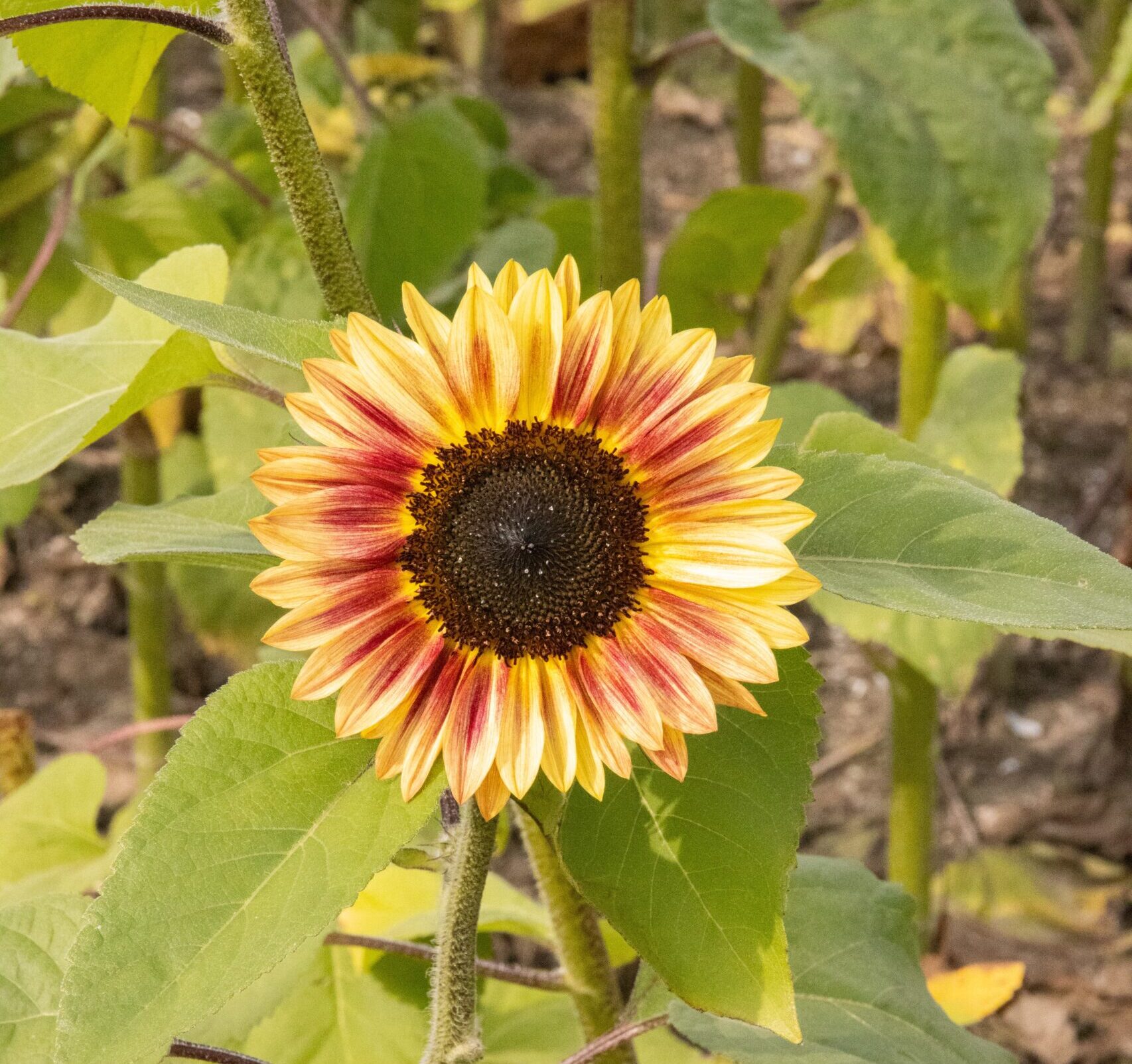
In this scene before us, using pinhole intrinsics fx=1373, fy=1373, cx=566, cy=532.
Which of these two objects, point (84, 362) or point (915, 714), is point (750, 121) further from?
point (84, 362)

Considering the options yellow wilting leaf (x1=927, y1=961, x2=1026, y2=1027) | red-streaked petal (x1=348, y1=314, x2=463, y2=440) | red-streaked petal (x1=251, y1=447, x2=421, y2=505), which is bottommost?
yellow wilting leaf (x1=927, y1=961, x2=1026, y2=1027)

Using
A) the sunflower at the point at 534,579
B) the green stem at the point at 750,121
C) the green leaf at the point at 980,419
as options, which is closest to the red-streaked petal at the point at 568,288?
the sunflower at the point at 534,579

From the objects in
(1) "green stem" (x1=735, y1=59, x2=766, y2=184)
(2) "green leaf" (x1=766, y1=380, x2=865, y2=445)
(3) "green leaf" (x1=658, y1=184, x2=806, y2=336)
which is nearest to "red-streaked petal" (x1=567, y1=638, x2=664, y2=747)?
(2) "green leaf" (x1=766, y1=380, x2=865, y2=445)

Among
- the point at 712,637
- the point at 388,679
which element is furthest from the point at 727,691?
the point at 388,679

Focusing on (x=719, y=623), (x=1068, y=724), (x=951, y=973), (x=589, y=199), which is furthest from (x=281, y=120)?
(x=1068, y=724)

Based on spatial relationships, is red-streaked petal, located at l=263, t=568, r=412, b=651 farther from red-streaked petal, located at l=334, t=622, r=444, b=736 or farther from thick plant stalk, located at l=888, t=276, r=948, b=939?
thick plant stalk, located at l=888, t=276, r=948, b=939

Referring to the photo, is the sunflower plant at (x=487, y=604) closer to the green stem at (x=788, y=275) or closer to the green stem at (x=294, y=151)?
the green stem at (x=294, y=151)

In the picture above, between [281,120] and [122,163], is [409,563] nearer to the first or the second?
[281,120]
